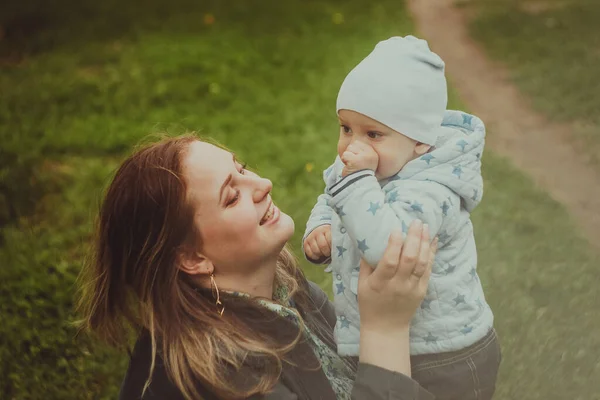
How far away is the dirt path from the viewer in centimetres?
293

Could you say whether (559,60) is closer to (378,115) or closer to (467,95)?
(467,95)

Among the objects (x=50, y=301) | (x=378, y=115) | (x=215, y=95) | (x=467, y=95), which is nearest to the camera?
(x=378, y=115)

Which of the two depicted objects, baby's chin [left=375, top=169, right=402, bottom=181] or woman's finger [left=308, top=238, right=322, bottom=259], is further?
woman's finger [left=308, top=238, right=322, bottom=259]

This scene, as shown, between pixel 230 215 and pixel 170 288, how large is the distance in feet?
0.70

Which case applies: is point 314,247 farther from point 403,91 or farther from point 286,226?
point 403,91

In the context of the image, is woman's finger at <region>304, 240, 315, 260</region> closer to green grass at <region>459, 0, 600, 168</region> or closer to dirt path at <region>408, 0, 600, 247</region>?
dirt path at <region>408, 0, 600, 247</region>

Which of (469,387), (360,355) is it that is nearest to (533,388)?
(469,387)

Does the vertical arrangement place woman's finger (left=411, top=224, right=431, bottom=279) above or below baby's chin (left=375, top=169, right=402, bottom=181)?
below

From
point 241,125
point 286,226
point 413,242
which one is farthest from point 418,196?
point 241,125

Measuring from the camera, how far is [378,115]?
4.56 feet

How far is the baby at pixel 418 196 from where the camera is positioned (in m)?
1.38

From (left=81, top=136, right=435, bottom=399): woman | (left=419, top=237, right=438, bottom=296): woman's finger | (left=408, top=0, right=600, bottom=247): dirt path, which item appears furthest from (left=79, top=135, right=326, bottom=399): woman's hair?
(left=408, top=0, right=600, bottom=247): dirt path

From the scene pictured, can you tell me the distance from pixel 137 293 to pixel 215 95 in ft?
12.1

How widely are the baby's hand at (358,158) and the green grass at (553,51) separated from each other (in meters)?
2.09
